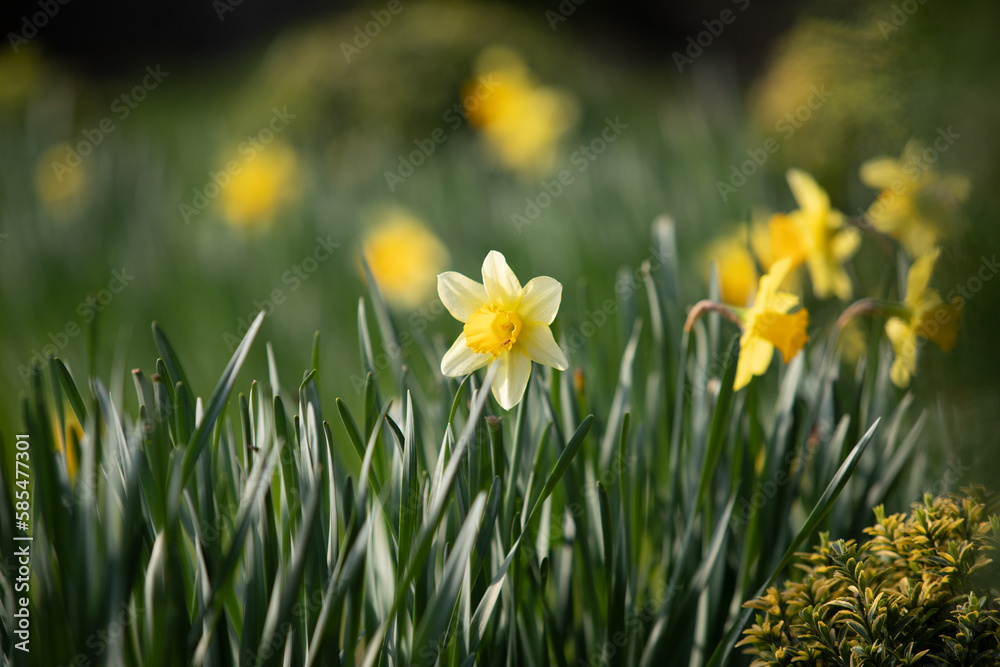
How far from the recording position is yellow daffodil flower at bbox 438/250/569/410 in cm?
64

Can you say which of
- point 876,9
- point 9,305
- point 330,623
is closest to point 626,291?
point 330,623

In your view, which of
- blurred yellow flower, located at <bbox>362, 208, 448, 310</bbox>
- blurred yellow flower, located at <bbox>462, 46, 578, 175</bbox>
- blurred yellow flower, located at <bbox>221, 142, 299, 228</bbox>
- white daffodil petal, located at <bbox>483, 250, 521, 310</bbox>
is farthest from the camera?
blurred yellow flower, located at <bbox>462, 46, 578, 175</bbox>

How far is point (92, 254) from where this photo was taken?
2211 millimetres

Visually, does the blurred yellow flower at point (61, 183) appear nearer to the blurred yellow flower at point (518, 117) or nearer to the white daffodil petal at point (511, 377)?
the blurred yellow flower at point (518, 117)

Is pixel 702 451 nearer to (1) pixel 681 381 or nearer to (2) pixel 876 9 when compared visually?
(1) pixel 681 381

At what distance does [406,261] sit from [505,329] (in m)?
1.26

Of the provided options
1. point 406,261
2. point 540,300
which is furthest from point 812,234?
point 406,261

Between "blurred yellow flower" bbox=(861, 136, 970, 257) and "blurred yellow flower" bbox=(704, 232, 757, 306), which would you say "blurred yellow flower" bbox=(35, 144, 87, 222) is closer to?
"blurred yellow flower" bbox=(704, 232, 757, 306)

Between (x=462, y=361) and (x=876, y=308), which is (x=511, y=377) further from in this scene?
(x=876, y=308)

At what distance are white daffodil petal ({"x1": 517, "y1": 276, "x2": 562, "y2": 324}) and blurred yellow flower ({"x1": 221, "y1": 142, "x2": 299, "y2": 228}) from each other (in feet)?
6.19

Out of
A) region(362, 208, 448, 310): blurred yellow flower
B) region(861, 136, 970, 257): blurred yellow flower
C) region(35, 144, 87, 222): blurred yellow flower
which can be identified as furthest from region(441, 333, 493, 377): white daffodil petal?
region(35, 144, 87, 222): blurred yellow flower

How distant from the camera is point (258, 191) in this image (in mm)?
2369

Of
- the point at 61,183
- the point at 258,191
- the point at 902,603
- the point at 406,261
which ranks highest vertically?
the point at 61,183

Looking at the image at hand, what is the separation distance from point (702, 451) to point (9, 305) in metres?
2.10
